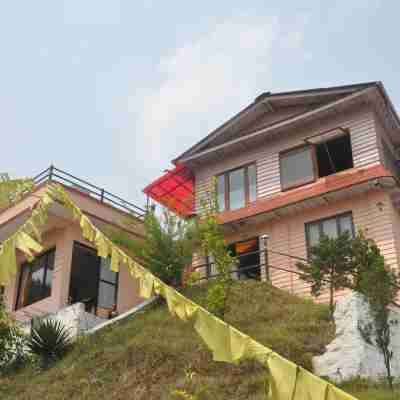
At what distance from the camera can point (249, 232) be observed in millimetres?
22750

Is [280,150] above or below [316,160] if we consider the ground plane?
above

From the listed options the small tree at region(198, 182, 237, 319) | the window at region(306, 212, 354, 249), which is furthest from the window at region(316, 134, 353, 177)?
the small tree at region(198, 182, 237, 319)

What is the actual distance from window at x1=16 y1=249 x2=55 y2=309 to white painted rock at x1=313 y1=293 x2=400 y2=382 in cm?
1086

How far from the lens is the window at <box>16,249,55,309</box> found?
2192 centimetres

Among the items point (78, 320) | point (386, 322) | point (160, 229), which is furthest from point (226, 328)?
point (160, 229)

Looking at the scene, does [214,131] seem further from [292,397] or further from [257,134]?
[292,397]

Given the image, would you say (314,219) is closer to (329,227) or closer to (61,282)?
(329,227)

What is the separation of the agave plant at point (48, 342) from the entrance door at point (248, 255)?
24.6 feet

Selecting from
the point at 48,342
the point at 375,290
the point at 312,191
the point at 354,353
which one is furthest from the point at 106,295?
the point at 375,290

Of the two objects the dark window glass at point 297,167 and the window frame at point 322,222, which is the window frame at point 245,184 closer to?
the dark window glass at point 297,167

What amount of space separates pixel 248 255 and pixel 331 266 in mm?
6863

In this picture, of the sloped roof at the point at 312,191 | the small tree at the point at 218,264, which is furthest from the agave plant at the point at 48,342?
the sloped roof at the point at 312,191

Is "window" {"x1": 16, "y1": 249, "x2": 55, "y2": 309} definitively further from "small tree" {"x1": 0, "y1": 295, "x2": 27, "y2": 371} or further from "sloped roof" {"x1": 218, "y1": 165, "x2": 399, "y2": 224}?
"sloped roof" {"x1": 218, "y1": 165, "x2": 399, "y2": 224}

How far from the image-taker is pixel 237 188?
2389cm
